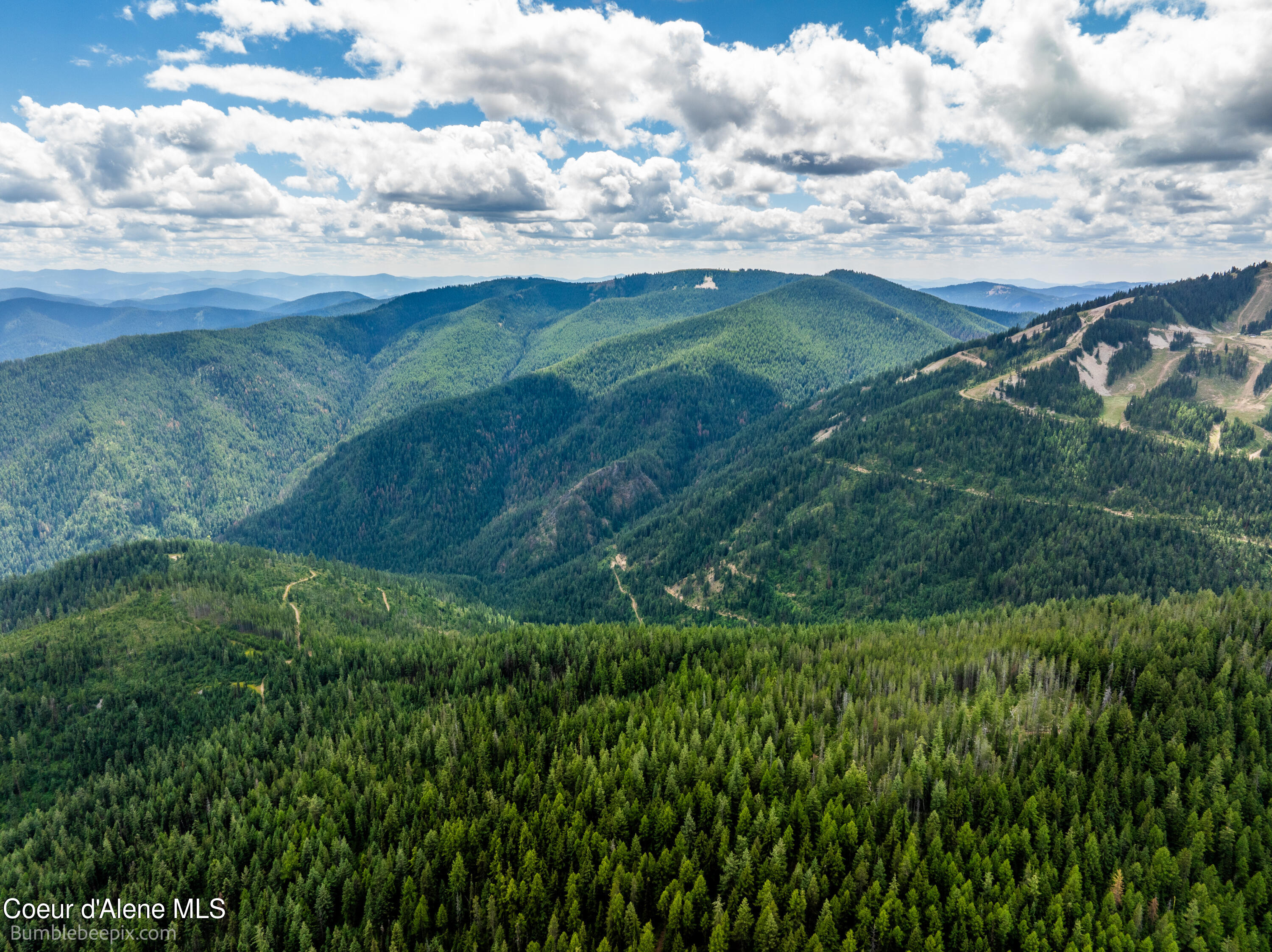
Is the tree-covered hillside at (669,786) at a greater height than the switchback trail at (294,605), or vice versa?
the tree-covered hillside at (669,786)

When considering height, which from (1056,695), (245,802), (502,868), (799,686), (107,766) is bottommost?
(107,766)

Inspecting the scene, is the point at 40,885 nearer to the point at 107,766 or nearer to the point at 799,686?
the point at 107,766

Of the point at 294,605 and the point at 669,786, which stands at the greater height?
the point at 669,786

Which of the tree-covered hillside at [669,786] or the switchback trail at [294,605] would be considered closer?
the tree-covered hillside at [669,786]

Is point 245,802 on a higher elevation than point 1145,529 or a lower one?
lower

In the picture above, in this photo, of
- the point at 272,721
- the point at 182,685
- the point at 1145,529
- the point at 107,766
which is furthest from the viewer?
the point at 1145,529

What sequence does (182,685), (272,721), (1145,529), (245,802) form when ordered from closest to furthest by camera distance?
(245,802) → (272,721) → (182,685) → (1145,529)

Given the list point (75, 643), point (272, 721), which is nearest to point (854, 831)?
point (272, 721)

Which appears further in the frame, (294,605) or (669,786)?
(294,605)
